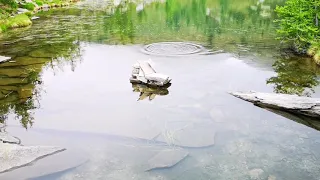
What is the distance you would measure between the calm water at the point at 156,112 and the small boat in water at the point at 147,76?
765 mm

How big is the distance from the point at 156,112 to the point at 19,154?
8731 mm

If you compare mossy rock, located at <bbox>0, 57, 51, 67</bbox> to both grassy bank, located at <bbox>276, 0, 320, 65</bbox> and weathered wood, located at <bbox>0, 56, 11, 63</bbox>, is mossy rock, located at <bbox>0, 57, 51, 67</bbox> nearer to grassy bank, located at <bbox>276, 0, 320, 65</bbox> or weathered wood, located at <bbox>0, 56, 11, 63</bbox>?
weathered wood, located at <bbox>0, 56, 11, 63</bbox>

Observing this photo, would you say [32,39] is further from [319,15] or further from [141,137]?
[319,15]

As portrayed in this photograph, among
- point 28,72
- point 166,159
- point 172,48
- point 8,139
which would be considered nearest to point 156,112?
point 166,159

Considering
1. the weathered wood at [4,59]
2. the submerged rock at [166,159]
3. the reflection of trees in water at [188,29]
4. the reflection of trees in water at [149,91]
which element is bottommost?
the submerged rock at [166,159]

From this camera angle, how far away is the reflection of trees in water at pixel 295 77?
83.9ft

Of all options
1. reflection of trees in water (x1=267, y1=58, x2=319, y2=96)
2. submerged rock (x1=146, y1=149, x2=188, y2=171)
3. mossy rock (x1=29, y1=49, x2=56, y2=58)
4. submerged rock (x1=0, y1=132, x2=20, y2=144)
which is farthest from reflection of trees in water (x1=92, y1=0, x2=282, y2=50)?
submerged rock (x1=0, y1=132, x2=20, y2=144)

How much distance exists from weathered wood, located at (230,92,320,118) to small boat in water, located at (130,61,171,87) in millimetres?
5848

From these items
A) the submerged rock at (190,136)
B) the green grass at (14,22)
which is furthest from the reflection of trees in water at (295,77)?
the green grass at (14,22)

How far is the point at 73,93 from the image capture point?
26016 millimetres

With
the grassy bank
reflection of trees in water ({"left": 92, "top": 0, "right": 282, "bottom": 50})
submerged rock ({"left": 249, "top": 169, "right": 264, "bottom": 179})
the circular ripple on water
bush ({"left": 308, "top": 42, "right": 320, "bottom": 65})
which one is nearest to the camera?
submerged rock ({"left": 249, "top": 169, "right": 264, "bottom": 179})

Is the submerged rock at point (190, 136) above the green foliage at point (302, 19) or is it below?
below

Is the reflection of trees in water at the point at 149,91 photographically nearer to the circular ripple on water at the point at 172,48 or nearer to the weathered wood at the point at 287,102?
the weathered wood at the point at 287,102

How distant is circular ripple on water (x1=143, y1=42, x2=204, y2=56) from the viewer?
37.1 metres
